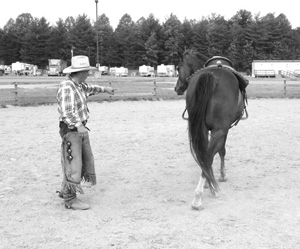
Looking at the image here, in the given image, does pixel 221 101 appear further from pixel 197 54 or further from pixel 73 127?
pixel 73 127

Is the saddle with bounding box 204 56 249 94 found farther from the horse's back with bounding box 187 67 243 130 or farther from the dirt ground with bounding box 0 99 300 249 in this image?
the dirt ground with bounding box 0 99 300 249

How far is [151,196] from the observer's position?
16.4 ft

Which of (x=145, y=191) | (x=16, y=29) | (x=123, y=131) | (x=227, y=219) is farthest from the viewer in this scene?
(x=16, y=29)

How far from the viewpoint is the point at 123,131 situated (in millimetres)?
10023

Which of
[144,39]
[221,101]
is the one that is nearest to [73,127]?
[221,101]

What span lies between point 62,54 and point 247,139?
75356 millimetres

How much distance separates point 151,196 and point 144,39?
257ft

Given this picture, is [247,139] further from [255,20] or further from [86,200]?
[255,20]

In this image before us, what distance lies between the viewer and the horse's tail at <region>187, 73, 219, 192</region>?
459 centimetres

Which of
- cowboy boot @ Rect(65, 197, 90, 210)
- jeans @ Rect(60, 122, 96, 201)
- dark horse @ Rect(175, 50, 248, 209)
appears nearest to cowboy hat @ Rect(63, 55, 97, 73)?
jeans @ Rect(60, 122, 96, 201)

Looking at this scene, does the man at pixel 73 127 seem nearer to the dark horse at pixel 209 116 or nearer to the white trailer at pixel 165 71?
the dark horse at pixel 209 116

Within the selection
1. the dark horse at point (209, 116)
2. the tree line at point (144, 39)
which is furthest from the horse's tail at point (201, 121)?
the tree line at point (144, 39)

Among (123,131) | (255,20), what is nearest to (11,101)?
(123,131)

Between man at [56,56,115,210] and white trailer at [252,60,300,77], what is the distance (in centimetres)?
5230
